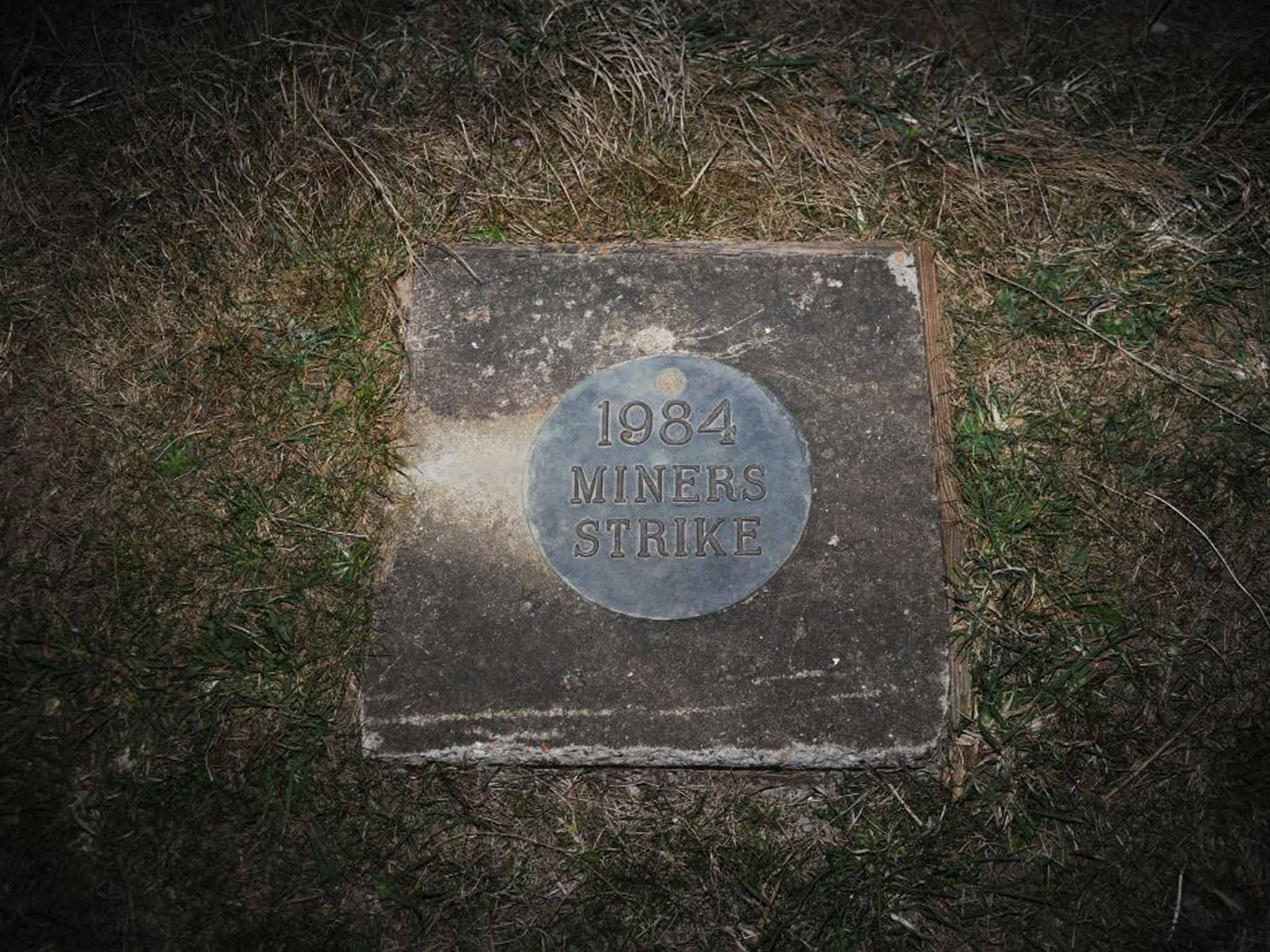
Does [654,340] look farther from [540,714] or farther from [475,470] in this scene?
[540,714]

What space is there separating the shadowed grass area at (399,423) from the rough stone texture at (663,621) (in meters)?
0.12

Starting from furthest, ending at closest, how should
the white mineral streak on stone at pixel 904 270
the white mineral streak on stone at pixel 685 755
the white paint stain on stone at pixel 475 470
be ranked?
the white mineral streak on stone at pixel 904 270, the white paint stain on stone at pixel 475 470, the white mineral streak on stone at pixel 685 755

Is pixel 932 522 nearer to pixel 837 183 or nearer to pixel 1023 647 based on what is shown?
pixel 1023 647

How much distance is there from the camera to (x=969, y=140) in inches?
84.2

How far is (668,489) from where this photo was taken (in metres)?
1.81

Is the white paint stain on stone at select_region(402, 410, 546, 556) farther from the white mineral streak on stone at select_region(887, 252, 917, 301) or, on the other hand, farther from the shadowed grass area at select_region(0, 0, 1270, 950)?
the white mineral streak on stone at select_region(887, 252, 917, 301)

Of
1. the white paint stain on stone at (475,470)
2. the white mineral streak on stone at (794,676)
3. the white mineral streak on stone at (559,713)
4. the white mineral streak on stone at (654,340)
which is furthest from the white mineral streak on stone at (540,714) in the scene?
the white mineral streak on stone at (654,340)

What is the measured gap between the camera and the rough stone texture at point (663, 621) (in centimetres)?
174

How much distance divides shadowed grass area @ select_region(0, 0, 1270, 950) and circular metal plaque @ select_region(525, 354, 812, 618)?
1.31 ft

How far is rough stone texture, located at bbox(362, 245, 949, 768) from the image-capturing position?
1.74 m

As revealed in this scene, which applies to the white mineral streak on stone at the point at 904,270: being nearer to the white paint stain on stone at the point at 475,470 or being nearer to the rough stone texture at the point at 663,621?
the rough stone texture at the point at 663,621

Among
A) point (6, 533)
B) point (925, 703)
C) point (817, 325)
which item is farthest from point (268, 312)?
point (925, 703)

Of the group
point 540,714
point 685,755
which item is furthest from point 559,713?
point 685,755

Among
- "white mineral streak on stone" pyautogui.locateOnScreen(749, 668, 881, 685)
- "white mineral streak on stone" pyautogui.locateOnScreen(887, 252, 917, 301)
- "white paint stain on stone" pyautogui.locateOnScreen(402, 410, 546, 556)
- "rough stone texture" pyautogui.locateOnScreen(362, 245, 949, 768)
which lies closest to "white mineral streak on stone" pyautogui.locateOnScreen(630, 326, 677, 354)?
"rough stone texture" pyautogui.locateOnScreen(362, 245, 949, 768)
